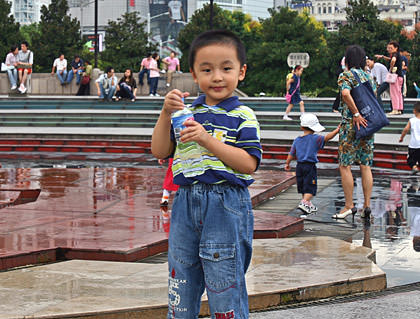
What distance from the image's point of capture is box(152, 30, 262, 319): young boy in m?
3.31

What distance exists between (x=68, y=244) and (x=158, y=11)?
604 feet

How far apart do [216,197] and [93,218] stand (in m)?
4.75

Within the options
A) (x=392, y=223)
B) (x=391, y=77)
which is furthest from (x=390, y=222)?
(x=391, y=77)

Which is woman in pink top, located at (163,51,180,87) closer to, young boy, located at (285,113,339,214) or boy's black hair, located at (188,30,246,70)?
young boy, located at (285,113,339,214)

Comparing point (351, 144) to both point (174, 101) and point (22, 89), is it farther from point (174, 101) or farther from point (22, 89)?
point (22, 89)

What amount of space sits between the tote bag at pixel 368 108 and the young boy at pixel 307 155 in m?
0.74

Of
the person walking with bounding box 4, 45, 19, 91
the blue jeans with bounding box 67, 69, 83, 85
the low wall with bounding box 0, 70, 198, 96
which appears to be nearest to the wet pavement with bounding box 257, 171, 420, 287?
the person walking with bounding box 4, 45, 19, 91

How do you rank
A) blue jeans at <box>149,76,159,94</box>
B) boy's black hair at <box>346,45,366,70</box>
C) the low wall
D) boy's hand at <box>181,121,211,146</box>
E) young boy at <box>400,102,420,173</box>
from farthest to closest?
1. the low wall
2. blue jeans at <box>149,76,159,94</box>
3. young boy at <box>400,102,420,173</box>
4. boy's black hair at <box>346,45,366,70</box>
5. boy's hand at <box>181,121,211,146</box>

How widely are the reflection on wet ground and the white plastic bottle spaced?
9.15 feet

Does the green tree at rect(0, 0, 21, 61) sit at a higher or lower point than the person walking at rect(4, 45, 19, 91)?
higher

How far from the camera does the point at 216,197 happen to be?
10.9ft

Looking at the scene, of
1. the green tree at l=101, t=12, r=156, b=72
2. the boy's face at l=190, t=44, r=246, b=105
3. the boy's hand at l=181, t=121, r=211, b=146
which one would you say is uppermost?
the green tree at l=101, t=12, r=156, b=72

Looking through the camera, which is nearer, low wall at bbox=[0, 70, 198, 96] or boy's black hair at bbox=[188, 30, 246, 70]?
boy's black hair at bbox=[188, 30, 246, 70]

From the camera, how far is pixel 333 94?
148ft
